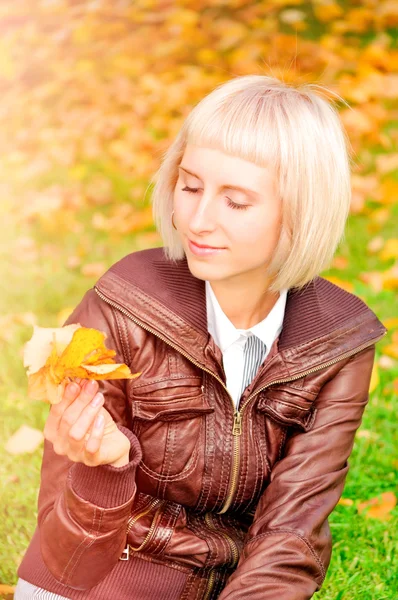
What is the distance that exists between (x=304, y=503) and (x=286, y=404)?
25cm

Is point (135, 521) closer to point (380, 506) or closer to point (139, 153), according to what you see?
point (380, 506)

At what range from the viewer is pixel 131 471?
6.29 feet

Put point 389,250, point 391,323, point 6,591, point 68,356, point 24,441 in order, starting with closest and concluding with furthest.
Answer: point 68,356 → point 6,591 → point 24,441 → point 391,323 → point 389,250

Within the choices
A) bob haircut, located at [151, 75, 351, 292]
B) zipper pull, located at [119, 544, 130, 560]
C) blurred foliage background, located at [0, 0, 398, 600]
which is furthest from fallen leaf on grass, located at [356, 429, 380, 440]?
zipper pull, located at [119, 544, 130, 560]

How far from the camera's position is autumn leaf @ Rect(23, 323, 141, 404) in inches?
64.4

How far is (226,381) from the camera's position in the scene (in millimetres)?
2154

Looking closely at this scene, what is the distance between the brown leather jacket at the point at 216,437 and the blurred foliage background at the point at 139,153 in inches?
17.8

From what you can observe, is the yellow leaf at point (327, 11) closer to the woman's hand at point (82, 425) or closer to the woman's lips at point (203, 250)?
the woman's lips at point (203, 250)

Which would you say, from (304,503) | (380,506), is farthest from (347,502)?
(304,503)

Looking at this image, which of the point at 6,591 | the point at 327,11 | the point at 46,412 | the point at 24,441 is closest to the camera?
the point at 6,591

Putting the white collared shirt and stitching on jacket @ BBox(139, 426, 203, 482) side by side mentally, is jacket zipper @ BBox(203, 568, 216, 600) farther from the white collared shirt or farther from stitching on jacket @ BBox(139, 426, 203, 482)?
the white collared shirt

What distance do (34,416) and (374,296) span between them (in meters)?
1.64

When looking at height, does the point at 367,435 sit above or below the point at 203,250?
below

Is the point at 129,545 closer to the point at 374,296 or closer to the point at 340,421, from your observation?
the point at 340,421
